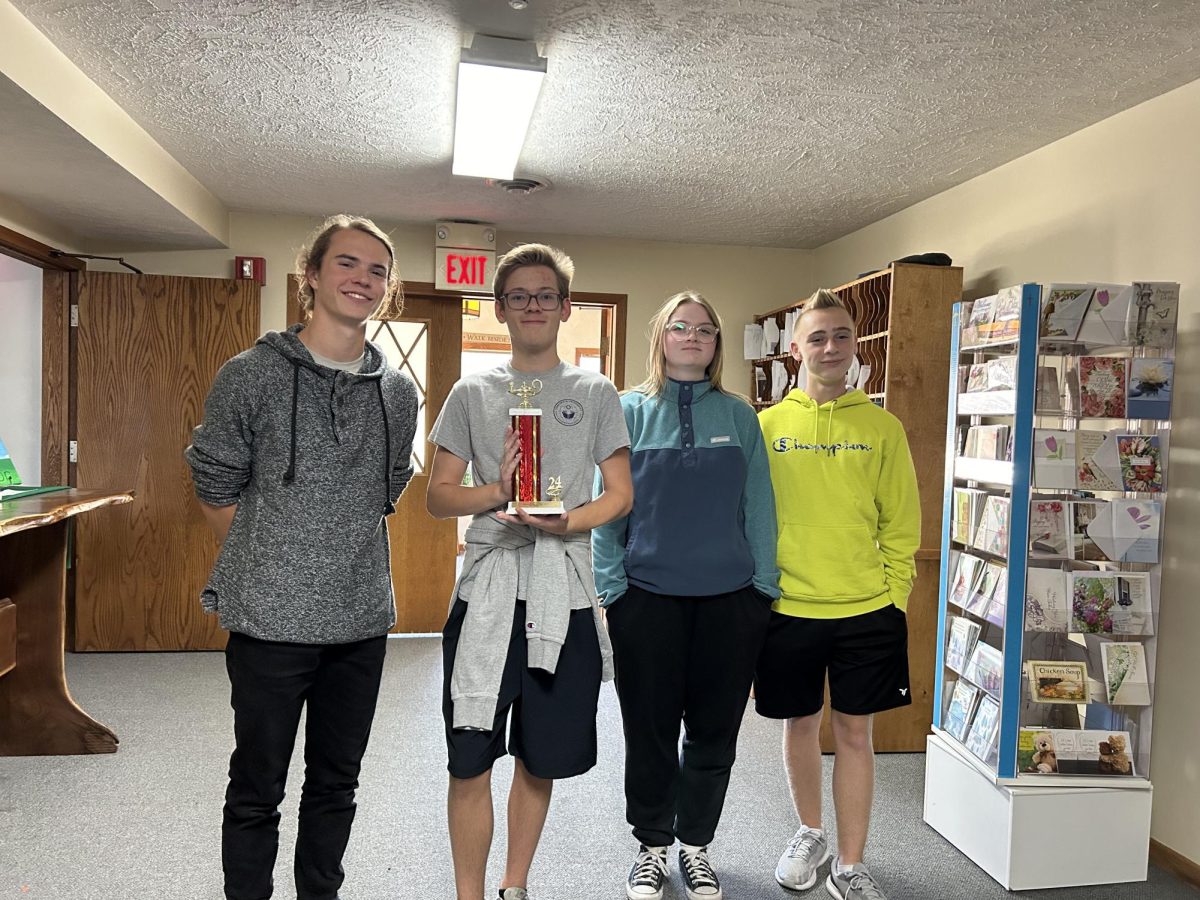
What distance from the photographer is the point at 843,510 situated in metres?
2.13

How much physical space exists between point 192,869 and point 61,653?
127cm

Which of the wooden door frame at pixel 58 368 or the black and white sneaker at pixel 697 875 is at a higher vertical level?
the wooden door frame at pixel 58 368

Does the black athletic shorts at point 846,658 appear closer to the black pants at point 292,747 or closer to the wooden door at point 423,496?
the black pants at point 292,747

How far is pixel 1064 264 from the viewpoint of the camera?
2.97m

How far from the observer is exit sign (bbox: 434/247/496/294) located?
463cm

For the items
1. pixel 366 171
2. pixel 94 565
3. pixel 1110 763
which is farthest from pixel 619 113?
pixel 94 565

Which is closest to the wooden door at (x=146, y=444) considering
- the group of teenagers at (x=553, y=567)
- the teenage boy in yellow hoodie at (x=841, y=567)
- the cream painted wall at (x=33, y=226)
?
the cream painted wall at (x=33, y=226)

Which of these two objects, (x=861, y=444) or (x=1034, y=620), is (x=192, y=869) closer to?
(x=861, y=444)

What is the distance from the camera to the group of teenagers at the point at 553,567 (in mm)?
1641

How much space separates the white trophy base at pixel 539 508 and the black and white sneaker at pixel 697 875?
107 centimetres

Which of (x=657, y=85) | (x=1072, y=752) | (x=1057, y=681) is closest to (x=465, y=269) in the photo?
(x=657, y=85)

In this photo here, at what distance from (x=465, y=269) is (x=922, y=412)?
8.31 ft

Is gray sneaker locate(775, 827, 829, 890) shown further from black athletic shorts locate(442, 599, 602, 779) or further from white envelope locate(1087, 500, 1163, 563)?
white envelope locate(1087, 500, 1163, 563)

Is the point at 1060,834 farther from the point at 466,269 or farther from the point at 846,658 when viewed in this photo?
the point at 466,269
